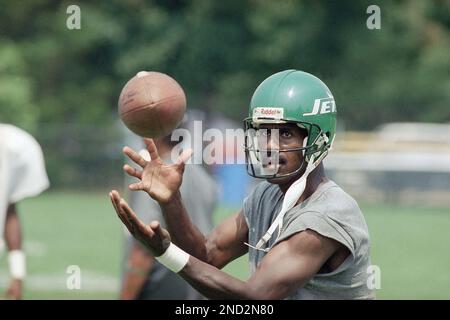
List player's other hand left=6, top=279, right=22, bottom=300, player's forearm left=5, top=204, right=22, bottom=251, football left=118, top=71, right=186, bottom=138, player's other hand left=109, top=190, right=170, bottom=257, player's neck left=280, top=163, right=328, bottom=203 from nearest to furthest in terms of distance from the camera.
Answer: player's other hand left=109, top=190, right=170, bottom=257
player's neck left=280, top=163, right=328, bottom=203
football left=118, top=71, right=186, bottom=138
player's other hand left=6, top=279, right=22, bottom=300
player's forearm left=5, top=204, right=22, bottom=251

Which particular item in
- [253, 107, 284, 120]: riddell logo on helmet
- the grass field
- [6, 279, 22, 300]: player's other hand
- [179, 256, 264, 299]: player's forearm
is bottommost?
the grass field

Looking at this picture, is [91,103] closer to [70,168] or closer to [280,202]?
[70,168]

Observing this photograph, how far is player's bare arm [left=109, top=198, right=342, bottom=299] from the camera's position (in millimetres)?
3703

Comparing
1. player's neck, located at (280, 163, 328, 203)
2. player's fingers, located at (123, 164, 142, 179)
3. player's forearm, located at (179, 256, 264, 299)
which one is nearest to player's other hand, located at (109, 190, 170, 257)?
player's forearm, located at (179, 256, 264, 299)

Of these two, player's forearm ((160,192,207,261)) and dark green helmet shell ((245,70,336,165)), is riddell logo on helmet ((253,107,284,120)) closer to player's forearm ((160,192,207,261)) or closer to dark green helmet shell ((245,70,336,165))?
dark green helmet shell ((245,70,336,165))

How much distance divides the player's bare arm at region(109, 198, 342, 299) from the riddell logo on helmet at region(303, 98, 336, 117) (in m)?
0.55

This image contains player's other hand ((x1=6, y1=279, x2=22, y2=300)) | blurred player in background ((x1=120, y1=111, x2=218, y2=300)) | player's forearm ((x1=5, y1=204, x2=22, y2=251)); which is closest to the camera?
blurred player in background ((x1=120, y1=111, x2=218, y2=300))

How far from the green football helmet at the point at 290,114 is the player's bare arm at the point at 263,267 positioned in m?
0.34

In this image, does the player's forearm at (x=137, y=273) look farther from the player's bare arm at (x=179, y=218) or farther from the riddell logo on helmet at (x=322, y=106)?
the riddell logo on helmet at (x=322, y=106)

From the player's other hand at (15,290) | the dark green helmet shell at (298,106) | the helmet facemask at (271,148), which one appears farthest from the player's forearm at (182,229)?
the player's other hand at (15,290)

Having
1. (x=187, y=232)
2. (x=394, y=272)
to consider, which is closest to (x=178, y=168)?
(x=187, y=232)

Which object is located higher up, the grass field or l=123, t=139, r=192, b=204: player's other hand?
l=123, t=139, r=192, b=204: player's other hand

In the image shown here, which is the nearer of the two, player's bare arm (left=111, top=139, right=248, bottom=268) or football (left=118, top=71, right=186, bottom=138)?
player's bare arm (left=111, top=139, right=248, bottom=268)

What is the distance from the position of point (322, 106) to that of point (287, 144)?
8.9 inches
